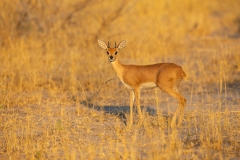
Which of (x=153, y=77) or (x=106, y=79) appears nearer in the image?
(x=153, y=77)

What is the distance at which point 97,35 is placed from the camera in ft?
49.5

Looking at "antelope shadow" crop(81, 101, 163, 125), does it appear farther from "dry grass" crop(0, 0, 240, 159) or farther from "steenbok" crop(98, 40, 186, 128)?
"steenbok" crop(98, 40, 186, 128)

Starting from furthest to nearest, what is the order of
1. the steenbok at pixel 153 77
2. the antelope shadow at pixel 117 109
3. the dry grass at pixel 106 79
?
the antelope shadow at pixel 117 109
the steenbok at pixel 153 77
the dry grass at pixel 106 79

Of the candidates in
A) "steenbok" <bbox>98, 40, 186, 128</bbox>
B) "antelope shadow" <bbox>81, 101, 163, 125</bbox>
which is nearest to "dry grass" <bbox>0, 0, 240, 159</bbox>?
"antelope shadow" <bbox>81, 101, 163, 125</bbox>

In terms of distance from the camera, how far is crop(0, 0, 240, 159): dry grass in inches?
243

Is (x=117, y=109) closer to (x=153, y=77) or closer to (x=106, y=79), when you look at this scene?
(x=153, y=77)

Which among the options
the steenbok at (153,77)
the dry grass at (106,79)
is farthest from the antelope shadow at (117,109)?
the steenbok at (153,77)

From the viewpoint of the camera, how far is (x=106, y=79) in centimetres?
1080

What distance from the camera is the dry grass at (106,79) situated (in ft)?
20.3

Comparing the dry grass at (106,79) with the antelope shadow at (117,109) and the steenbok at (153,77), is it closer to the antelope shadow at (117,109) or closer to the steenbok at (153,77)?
the antelope shadow at (117,109)

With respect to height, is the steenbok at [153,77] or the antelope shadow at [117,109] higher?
the steenbok at [153,77]

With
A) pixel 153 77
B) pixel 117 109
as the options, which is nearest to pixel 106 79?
pixel 117 109

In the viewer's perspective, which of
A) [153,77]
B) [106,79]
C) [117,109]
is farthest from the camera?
[106,79]

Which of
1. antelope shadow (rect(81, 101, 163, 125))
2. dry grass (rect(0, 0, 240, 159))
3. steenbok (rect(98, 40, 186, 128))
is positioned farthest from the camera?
antelope shadow (rect(81, 101, 163, 125))
